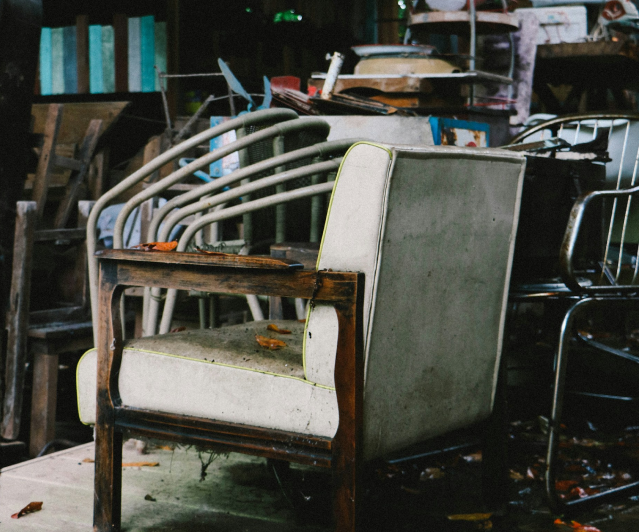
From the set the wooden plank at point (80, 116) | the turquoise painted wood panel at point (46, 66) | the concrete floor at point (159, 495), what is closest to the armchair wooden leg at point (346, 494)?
the concrete floor at point (159, 495)

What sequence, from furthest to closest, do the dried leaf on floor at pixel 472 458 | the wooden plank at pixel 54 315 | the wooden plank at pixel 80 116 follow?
the wooden plank at pixel 80 116 < the wooden plank at pixel 54 315 < the dried leaf on floor at pixel 472 458

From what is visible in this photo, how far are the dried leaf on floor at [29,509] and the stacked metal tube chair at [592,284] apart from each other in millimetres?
1339

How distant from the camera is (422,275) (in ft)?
5.10

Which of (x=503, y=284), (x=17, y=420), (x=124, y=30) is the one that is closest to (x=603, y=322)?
(x=503, y=284)

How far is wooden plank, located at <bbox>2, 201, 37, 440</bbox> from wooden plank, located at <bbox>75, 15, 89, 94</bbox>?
2165mm

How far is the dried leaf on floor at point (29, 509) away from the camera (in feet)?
6.28

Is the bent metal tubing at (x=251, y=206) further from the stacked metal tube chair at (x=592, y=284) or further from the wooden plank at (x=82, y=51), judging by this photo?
the wooden plank at (x=82, y=51)

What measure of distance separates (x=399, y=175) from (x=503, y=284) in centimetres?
53

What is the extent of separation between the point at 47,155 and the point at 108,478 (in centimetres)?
261

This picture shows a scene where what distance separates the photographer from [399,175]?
144 centimetres

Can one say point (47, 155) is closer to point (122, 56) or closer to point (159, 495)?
point (122, 56)

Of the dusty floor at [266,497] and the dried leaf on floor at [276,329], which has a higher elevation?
the dried leaf on floor at [276,329]

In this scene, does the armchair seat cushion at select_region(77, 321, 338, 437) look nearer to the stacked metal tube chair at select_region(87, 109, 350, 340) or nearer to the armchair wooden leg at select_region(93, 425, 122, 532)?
the armchair wooden leg at select_region(93, 425, 122, 532)


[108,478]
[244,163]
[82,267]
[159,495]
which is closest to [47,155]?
[82,267]
